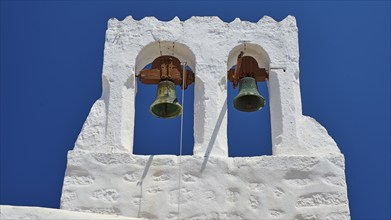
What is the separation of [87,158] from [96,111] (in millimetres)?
632

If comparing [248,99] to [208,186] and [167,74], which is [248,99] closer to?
[167,74]

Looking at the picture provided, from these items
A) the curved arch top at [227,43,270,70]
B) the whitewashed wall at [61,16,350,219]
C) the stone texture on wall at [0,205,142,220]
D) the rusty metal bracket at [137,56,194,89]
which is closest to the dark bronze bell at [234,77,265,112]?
the whitewashed wall at [61,16,350,219]

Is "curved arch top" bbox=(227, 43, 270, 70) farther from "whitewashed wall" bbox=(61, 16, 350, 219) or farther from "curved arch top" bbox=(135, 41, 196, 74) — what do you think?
"curved arch top" bbox=(135, 41, 196, 74)

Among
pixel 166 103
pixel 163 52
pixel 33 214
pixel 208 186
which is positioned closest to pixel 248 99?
pixel 166 103

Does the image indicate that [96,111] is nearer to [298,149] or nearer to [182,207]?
[182,207]

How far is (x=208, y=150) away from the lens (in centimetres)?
809

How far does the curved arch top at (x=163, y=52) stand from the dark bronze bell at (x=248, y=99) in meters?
0.61

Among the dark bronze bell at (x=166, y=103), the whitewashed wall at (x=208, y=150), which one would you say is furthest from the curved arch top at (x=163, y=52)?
the dark bronze bell at (x=166, y=103)

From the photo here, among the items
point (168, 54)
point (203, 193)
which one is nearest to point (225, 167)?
point (203, 193)

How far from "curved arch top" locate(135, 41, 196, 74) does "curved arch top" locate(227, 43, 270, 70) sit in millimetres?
446

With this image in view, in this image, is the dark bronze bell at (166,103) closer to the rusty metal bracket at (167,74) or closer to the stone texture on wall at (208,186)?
the rusty metal bracket at (167,74)

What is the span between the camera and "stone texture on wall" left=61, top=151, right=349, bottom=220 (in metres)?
7.67

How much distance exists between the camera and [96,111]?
27.5 ft

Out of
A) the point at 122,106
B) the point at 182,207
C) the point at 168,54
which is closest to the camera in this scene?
the point at 182,207
